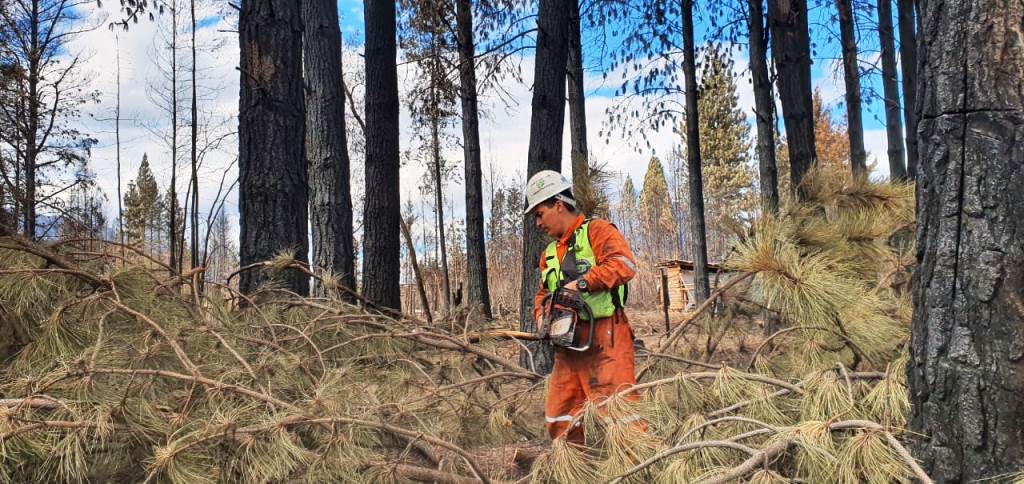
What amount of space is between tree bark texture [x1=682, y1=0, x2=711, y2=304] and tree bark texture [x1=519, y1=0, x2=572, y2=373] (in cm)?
417

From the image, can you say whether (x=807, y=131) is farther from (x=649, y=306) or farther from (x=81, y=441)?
(x=649, y=306)

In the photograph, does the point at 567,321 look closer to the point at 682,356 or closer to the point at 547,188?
the point at 547,188

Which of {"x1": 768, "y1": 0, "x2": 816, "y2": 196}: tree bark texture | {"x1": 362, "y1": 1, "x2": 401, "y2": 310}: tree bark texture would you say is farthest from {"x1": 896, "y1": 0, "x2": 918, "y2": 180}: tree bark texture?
{"x1": 362, "y1": 1, "x2": 401, "y2": 310}: tree bark texture

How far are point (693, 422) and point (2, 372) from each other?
269 cm

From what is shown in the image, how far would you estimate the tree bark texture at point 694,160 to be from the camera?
942 centimetres

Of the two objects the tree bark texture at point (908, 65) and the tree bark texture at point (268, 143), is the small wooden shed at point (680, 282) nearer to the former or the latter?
the tree bark texture at point (908, 65)

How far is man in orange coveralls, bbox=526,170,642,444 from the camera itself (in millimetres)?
3166

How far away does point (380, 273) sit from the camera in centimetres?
636

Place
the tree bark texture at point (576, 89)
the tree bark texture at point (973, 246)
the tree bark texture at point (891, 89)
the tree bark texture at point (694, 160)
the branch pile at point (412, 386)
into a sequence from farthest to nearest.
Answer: the tree bark texture at point (891, 89)
the tree bark texture at point (694, 160)
the tree bark texture at point (576, 89)
the branch pile at point (412, 386)
the tree bark texture at point (973, 246)

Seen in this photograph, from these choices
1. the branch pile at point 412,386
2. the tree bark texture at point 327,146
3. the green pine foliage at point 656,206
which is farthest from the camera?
the green pine foliage at point 656,206

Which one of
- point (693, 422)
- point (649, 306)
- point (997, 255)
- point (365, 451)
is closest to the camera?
point (997, 255)

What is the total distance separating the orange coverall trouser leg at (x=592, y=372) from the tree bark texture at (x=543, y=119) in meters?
2.18

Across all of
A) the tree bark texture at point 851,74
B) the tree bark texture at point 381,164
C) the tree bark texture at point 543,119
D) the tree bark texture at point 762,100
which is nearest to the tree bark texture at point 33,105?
the tree bark texture at point 381,164

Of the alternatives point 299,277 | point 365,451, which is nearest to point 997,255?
point 365,451
